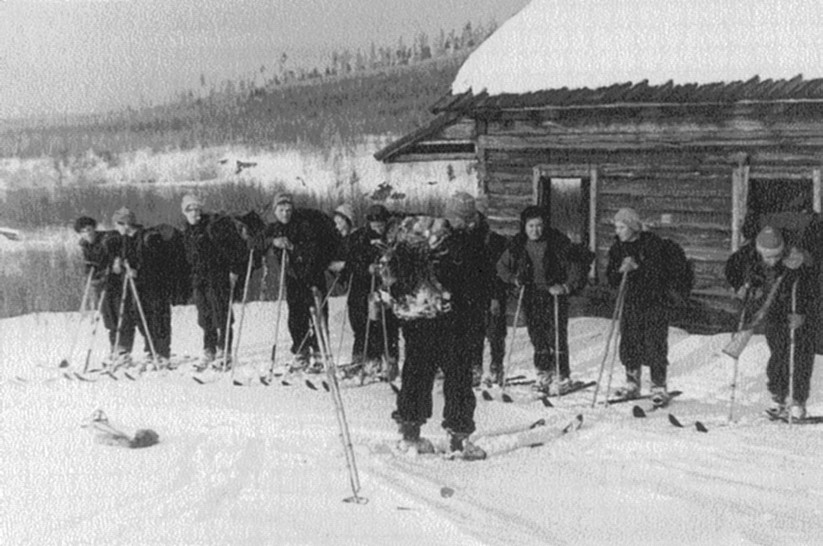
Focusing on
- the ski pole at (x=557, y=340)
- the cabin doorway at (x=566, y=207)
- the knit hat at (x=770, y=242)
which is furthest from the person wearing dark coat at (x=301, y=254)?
the cabin doorway at (x=566, y=207)

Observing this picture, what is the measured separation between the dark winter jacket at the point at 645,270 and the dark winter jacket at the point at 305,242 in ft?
9.14

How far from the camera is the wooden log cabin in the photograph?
32.9 feet

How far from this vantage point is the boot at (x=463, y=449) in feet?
20.6

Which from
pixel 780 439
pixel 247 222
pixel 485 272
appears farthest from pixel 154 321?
pixel 780 439

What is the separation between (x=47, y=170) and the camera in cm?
926

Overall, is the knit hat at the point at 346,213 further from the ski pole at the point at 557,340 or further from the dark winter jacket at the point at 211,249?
the ski pole at the point at 557,340

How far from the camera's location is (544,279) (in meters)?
8.28

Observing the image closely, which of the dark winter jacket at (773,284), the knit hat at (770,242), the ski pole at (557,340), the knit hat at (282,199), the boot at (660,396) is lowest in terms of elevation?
the boot at (660,396)

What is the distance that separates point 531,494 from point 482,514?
19.2 inches

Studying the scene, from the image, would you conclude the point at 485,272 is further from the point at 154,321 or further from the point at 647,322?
the point at 154,321

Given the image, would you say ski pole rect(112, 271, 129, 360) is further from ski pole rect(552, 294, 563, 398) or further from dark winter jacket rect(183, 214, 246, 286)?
ski pole rect(552, 294, 563, 398)

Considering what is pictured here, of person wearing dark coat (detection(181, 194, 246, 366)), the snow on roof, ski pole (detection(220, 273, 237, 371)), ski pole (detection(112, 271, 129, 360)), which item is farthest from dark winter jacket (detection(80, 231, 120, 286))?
the snow on roof

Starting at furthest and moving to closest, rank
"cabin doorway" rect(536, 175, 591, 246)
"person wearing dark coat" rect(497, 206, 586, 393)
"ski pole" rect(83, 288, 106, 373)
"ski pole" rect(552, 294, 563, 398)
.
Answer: "cabin doorway" rect(536, 175, 591, 246)
"ski pole" rect(83, 288, 106, 373)
"ski pole" rect(552, 294, 563, 398)
"person wearing dark coat" rect(497, 206, 586, 393)

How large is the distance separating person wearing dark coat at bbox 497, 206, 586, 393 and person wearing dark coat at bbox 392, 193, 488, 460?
6.10ft
